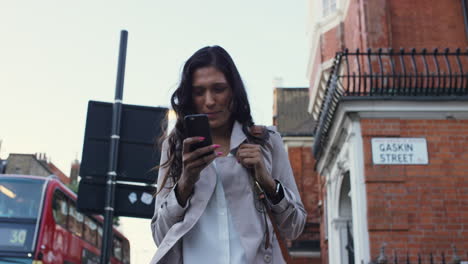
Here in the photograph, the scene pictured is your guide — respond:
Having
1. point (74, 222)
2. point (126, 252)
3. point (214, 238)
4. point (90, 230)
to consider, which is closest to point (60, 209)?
point (74, 222)

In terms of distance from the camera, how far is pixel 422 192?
10430 millimetres

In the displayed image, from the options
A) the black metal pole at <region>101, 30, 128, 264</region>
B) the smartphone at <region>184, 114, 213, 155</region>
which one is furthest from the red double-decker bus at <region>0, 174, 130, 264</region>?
the smartphone at <region>184, 114, 213, 155</region>

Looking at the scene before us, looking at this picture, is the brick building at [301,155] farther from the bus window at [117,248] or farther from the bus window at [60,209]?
the bus window at [60,209]

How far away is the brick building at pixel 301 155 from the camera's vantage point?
78.4 ft

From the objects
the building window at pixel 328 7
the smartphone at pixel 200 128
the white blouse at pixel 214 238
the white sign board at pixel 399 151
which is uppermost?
the building window at pixel 328 7

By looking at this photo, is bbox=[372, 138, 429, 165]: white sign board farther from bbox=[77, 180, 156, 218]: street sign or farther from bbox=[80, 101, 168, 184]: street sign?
bbox=[77, 180, 156, 218]: street sign

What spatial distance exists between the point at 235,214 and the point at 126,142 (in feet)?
14.1

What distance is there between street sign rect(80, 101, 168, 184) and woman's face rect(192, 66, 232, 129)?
3.71m

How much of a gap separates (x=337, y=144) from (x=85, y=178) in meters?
7.93

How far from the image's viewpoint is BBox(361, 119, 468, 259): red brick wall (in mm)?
10133

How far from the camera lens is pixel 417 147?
10734 mm

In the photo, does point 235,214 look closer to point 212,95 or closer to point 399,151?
point 212,95

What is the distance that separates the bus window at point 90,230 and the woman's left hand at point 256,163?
47.7 feet

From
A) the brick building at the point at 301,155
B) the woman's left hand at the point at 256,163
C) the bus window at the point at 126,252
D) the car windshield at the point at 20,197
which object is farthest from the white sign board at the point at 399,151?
the bus window at the point at 126,252
